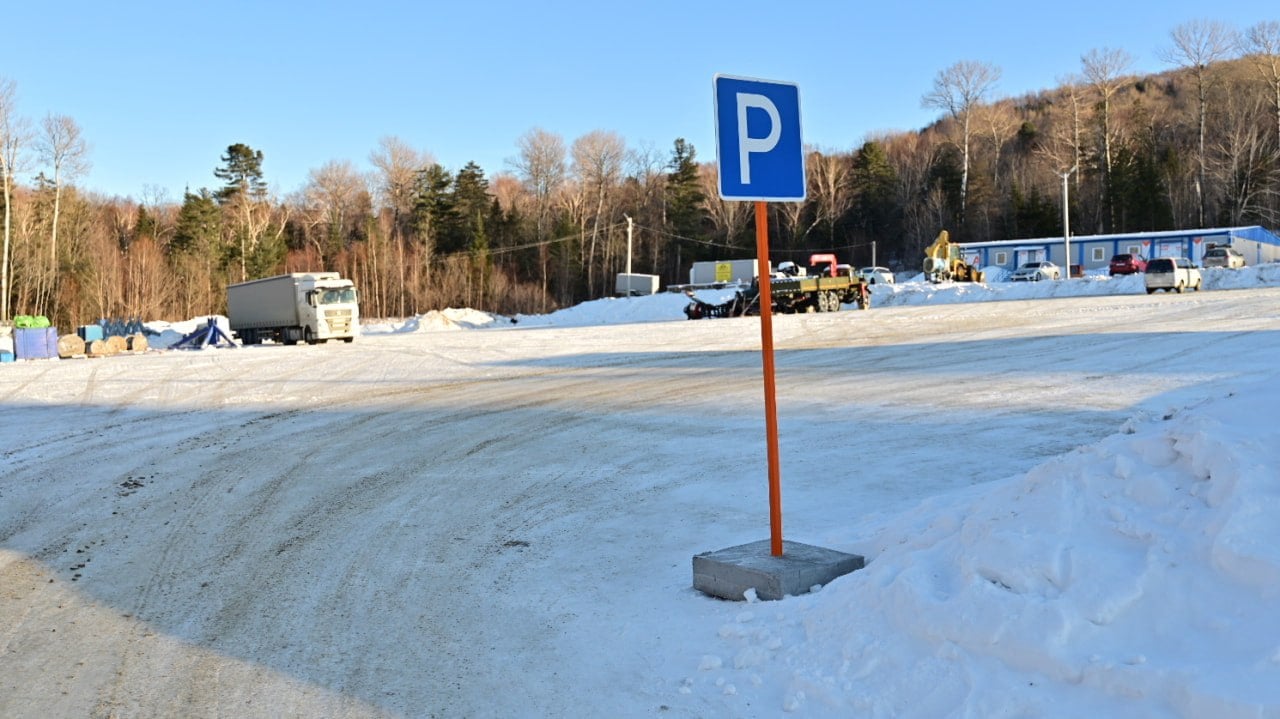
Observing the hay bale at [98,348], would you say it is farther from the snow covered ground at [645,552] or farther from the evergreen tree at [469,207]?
the evergreen tree at [469,207]

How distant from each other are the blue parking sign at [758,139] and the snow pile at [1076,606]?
2326 mm

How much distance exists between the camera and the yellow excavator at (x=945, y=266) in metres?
56.9

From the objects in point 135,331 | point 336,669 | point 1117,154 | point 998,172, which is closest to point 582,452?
point 336,669

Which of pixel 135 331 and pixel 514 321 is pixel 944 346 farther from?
pixel 135 331

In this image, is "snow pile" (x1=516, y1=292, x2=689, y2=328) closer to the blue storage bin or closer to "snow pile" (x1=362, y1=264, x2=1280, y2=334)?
"snow pile" (x1=362, y1=264, x2=1280, y2=334)

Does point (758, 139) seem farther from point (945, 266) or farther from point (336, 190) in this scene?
point (336, 190)

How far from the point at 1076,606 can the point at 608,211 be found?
96641 millimetres

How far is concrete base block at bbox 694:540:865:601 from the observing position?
5.46m

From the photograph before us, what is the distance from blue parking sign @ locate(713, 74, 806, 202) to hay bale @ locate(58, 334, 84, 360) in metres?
37.2

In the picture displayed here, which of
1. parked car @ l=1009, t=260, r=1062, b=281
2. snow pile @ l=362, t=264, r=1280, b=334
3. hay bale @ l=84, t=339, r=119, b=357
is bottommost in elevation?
hay bale @ l=84, t=339, r=119, b=357

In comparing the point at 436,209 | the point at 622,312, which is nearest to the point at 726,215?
the point at 436,209

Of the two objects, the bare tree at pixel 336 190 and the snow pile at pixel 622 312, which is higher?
the bare tree at pixel 336 190

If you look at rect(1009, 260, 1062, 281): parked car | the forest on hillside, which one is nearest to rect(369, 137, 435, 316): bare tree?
the forest on hillside

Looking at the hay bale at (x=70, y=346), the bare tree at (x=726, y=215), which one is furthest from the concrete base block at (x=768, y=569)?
the bare tree at (x=726, y=215)
